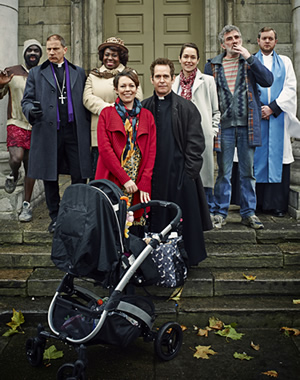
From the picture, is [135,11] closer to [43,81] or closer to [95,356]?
[43,81]

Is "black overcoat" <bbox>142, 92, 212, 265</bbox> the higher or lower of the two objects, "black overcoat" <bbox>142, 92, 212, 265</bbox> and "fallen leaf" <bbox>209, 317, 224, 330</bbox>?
the higher

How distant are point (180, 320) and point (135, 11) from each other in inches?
237

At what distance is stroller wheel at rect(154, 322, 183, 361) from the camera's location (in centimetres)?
371

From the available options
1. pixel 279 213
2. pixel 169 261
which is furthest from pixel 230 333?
pixel 279 213

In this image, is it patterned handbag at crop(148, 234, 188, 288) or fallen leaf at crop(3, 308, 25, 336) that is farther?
fallen leaf at crop(3, 308, 25, 336)

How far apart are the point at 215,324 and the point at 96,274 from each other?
4.15 feet

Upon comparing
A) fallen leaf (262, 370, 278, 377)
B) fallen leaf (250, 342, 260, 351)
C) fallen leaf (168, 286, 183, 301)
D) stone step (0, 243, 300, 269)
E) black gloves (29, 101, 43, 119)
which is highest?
black gloves (29, 101, 43, 119)

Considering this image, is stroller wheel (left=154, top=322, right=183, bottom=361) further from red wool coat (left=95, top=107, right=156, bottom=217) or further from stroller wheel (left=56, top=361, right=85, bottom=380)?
red wool coat (left=95, top=107, right=156, bottom=217)

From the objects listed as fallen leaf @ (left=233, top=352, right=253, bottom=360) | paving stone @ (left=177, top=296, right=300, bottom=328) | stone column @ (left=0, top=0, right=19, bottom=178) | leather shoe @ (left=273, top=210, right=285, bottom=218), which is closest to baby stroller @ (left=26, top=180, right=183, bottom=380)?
fallen leaf @ (left=233, top=352, right=253, bottom=360)

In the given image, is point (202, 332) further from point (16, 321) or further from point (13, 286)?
point (13, 286)

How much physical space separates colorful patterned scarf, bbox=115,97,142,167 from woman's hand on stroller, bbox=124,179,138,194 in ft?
0.59

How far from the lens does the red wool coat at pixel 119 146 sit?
4.27 m

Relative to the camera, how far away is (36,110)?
498cm

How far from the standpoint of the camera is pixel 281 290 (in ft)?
15.6
